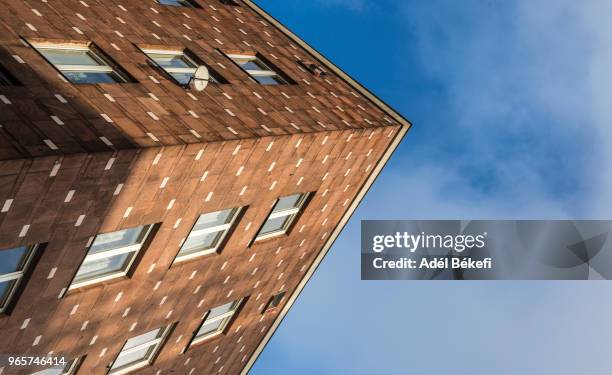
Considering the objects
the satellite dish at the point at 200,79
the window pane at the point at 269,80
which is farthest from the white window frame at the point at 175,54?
the window pane at the point at 269,80

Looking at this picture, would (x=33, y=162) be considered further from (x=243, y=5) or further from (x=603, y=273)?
(x=603, y=273)

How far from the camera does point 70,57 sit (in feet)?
52.3

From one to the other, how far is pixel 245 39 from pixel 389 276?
11.9m

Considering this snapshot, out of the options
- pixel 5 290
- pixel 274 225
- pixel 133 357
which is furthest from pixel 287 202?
pixel 5 290

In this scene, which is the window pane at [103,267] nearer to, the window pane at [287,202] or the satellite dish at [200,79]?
the satellite dish at [200,79]

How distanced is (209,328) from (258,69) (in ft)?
34.0

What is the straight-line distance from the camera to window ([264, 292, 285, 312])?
28.3 metres

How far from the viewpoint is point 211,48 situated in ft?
70.2

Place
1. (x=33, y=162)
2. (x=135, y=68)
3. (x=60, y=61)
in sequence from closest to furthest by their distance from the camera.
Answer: (x=33, y=162), (x=60, y=61), (x=135, y=68)

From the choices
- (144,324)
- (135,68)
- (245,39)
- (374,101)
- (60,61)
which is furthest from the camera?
(374,101)

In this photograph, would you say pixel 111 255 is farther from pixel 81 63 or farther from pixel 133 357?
pixel 133 357

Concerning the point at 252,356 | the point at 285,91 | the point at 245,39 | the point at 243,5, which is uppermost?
the point at 243,5

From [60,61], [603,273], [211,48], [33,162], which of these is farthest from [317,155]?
[603,273]

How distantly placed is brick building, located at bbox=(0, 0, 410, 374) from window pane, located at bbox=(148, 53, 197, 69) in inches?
2.7
